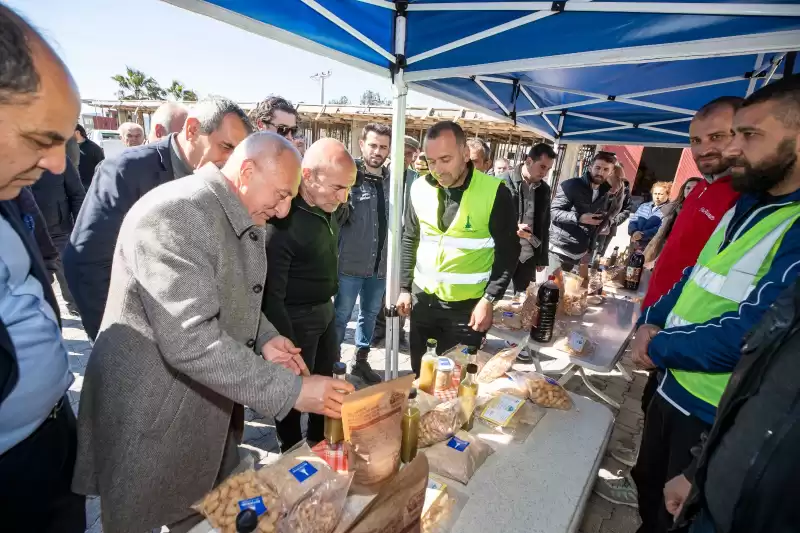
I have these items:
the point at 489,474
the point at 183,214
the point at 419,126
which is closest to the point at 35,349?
the point at 183,214

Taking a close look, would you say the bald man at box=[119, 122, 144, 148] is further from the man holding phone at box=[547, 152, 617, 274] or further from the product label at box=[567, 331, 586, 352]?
the product label at box=[567, 331, 586, 352]

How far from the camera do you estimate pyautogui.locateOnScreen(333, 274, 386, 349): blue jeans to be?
3.61 meters

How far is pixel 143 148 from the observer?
2.12 metres

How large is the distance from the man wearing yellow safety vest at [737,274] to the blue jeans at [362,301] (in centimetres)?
251

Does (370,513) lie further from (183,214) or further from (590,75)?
(590,75)

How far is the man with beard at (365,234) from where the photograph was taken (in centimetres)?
343

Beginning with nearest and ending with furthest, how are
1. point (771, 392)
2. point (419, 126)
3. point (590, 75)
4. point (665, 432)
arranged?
point (771, 392) < point (665, 432) < point (590, 75) < point (419, 126)

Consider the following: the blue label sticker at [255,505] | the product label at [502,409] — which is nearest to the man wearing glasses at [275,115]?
the product label at [502,409]

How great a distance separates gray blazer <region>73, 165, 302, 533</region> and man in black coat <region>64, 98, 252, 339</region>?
95 cm

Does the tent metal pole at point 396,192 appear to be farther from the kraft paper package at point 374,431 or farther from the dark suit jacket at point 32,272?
the dark suit jacket at point 32,272

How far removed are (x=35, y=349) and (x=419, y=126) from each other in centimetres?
1100

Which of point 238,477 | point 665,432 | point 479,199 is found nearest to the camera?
point 238,477

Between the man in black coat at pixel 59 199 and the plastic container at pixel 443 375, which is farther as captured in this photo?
the man in black coat at pixel 59 199

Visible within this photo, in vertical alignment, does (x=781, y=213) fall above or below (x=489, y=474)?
above
